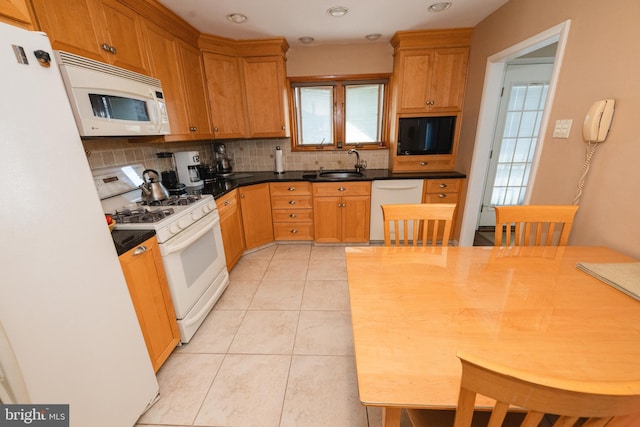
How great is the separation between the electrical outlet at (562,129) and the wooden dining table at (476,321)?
790 mm

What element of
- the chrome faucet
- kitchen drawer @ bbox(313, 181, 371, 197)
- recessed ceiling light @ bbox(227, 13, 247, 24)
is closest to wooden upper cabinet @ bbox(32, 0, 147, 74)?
recessed ceiling light @ bbox(227, 13, 247, 24)

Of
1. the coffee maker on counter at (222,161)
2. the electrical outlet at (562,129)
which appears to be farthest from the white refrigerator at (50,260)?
the electrical outlet at (562,129)

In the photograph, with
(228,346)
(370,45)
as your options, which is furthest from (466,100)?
(228,346)

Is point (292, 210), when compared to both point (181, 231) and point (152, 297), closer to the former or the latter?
point (181, 231)

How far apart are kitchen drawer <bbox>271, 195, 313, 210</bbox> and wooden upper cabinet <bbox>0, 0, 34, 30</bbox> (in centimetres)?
224

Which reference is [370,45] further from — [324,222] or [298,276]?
[298,276]

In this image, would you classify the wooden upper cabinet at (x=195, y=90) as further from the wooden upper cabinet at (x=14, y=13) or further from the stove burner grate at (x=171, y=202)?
the wooden upper cabinet at (x=14, y=13)

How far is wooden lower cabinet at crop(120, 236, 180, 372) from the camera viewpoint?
50.8 inches

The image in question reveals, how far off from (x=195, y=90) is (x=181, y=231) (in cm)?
161

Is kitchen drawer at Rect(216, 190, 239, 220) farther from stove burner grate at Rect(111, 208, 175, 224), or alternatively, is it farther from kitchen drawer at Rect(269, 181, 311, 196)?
stove burner grate at Rect(111, 208, 175, 224)

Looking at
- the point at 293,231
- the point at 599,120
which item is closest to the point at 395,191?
the point at 293,231

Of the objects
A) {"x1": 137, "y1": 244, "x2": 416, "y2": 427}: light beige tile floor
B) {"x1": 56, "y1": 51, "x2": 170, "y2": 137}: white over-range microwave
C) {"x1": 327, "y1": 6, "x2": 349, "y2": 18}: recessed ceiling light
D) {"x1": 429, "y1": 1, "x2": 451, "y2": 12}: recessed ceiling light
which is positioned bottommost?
{"x1": 137, "y1": 244, "x2": 416, "y2": 427}: light beige tile floor

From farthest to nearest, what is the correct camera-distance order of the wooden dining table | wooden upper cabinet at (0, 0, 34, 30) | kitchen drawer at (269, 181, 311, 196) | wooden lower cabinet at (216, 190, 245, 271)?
kitchen drawer at (269, 181, 311, 196) < wooden lower cabinet at (216, 190, 245, 271) < wooden upper cabinet at (0, 0, 34, 30) < the wooden dining table

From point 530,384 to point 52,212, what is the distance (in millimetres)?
1386
